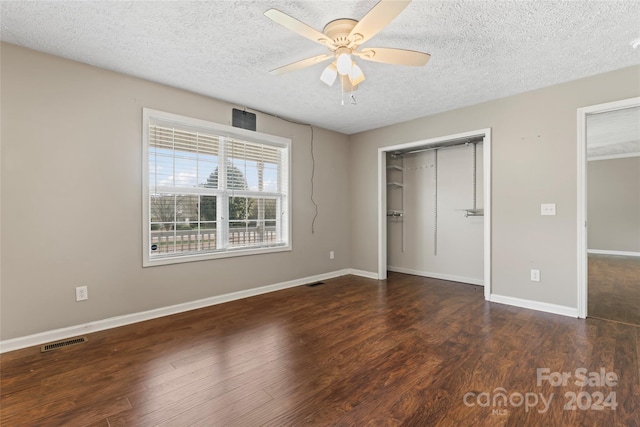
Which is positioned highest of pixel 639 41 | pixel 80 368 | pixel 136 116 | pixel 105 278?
pixel 639 41

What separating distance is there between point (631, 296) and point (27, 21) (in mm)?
6720

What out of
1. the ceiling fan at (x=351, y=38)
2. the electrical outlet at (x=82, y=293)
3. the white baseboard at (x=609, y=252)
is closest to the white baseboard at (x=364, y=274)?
the ceiling fan at (x=351, y=38)

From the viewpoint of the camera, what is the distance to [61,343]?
99.0 inches

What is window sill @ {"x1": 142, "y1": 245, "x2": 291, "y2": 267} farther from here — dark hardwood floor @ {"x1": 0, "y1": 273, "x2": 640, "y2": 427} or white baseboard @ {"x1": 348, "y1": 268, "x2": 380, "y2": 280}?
white baseboard @ {"x1": 348, "y1": 268, "x2": 380, "y2": 280}

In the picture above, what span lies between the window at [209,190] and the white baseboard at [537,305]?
2850 millimetres

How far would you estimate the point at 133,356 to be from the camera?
90.7 inches

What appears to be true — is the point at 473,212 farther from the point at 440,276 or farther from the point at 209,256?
the point at 209,256

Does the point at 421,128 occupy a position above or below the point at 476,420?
above

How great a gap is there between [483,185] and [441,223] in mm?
874

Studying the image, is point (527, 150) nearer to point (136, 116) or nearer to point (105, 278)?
point (136, 116)

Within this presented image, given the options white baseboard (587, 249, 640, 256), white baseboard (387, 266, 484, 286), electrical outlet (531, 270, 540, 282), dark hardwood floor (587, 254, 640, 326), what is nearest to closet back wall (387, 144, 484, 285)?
white baseboard (387, 266, 484, 286)

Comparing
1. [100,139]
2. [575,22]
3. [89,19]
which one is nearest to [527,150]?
[575,22]

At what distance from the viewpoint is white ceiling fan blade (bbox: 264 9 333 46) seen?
66.5 inches

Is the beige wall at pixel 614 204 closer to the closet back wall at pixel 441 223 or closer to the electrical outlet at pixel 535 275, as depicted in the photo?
the closet back wall at pixel 441 223
